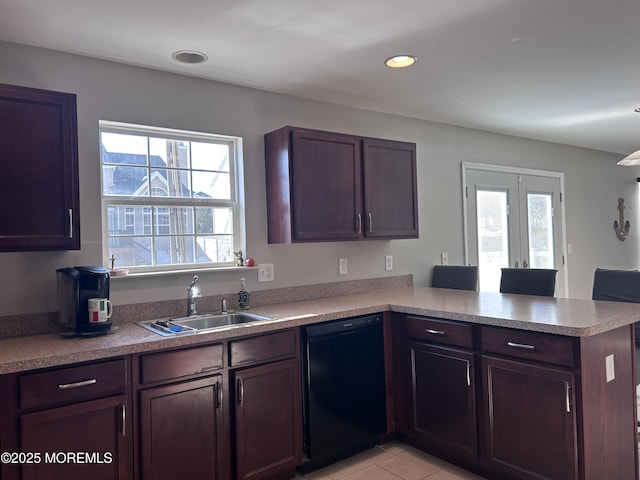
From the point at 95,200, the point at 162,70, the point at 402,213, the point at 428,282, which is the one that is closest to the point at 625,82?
the point at 402,213

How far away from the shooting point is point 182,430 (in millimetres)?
2127

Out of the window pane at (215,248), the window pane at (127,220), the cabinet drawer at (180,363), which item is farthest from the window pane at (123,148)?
the cabinet drawer at (180,363)

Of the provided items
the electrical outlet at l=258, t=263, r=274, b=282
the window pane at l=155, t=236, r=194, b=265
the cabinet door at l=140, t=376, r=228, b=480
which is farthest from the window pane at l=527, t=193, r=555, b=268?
the cabinet door at l=140, t=376, r=228, b=480

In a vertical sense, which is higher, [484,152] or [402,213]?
[484,152]

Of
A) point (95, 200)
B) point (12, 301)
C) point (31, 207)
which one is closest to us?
point (31, 207)

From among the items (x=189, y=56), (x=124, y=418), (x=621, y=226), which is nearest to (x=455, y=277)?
(x=189, y=56)

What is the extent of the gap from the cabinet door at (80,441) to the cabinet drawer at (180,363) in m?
0.15

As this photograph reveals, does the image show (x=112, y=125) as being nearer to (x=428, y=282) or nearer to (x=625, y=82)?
(x=428, y=282)

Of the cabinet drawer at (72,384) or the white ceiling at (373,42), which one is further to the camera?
the white ceiling at (373,42)

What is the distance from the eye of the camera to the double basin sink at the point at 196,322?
7.51 feet

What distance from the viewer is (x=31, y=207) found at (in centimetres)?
208

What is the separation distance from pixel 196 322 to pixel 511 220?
344 centimetres

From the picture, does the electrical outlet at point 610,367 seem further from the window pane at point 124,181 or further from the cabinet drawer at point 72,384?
the window pane at point 124,181

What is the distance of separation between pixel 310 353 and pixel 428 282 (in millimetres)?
1835
